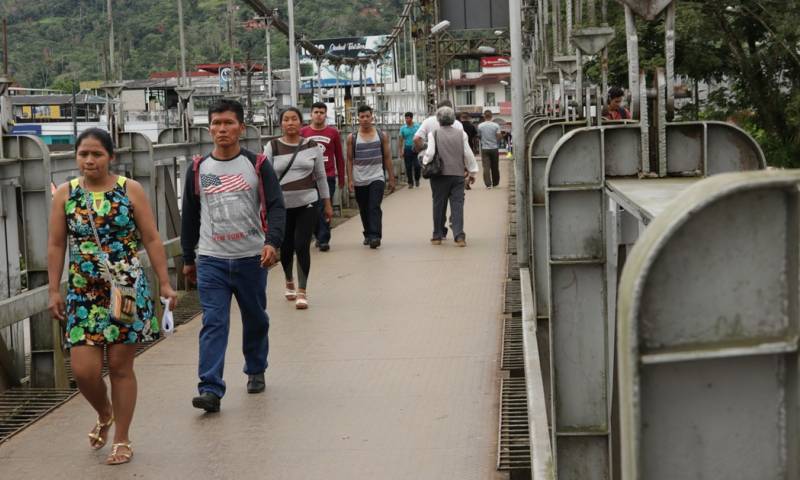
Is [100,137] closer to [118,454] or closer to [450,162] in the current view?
[118,454]

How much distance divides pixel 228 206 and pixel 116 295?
152 centimetres

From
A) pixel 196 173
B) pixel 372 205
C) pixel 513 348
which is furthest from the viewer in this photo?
pixel 372 205

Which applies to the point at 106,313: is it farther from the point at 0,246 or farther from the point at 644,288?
the point at 644,288

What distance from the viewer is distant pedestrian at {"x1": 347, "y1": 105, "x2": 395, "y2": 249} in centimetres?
1769

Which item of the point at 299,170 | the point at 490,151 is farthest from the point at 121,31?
the point at 299,170

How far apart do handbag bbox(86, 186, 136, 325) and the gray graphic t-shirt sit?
1.37 meters

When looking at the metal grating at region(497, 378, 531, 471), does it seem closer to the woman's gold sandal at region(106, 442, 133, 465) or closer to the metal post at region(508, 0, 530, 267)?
the woman's gold sandal at region(106, 442, 133, 465)

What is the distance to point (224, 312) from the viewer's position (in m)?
8.16

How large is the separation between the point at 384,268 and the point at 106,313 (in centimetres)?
881

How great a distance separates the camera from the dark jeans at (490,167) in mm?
32000

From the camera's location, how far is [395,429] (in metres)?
7.62

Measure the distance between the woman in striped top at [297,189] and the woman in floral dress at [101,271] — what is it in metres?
5.39

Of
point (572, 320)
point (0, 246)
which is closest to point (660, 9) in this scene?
point (572, 320)

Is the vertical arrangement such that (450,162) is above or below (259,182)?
below
